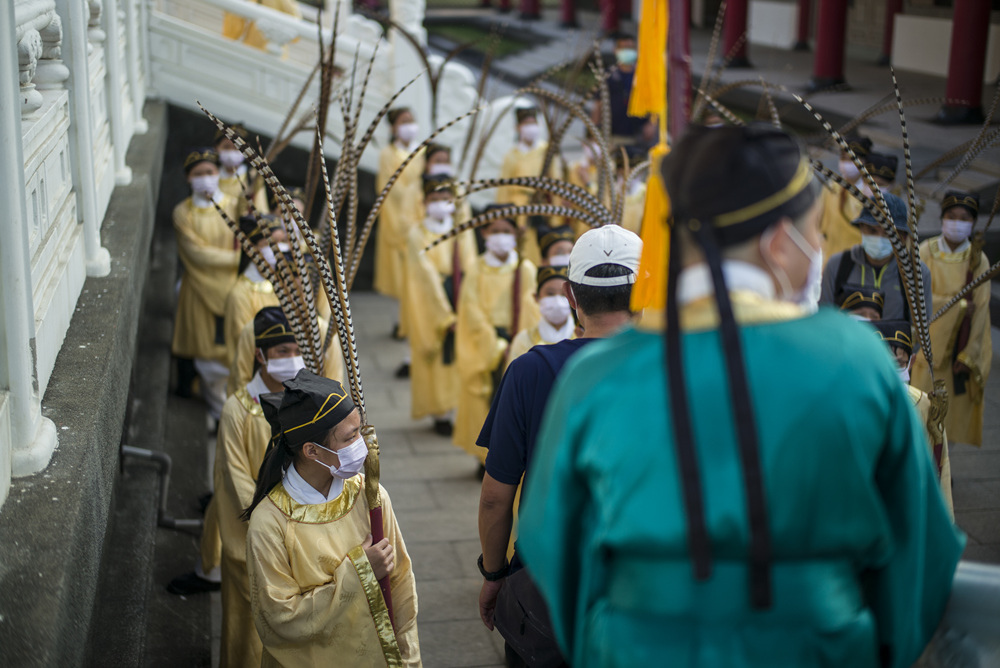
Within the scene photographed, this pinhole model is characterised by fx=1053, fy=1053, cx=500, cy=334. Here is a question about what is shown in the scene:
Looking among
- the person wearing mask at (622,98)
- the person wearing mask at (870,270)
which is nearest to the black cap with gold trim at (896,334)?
the person wearing mask at (870,270)

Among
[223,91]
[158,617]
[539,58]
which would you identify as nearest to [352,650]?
[158,617]

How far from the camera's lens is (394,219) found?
363 inches

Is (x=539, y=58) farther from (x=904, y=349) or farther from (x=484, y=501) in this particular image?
(x=484, y=501)

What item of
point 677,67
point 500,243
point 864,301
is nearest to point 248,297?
point 500,243

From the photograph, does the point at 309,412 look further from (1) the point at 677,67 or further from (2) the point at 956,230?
(2) the point at 956,230

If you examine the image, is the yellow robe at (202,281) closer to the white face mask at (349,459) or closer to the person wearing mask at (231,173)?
the person wearing mask at (231,173)

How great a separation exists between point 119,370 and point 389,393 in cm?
422

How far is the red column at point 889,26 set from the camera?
17344 millimetres

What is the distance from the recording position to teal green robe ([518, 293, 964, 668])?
151 cm

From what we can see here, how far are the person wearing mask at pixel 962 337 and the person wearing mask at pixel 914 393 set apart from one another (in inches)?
71.4

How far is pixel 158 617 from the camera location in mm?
4234

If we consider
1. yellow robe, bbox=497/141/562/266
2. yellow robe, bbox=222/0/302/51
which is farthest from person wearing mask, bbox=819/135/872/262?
yellow robe, bbox=222/0/302/51

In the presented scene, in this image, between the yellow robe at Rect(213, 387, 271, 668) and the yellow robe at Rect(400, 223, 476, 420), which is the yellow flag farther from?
the yellow robe at Rect(400, 223, 476, 420)

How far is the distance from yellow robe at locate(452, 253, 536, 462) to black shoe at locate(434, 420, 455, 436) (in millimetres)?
566
